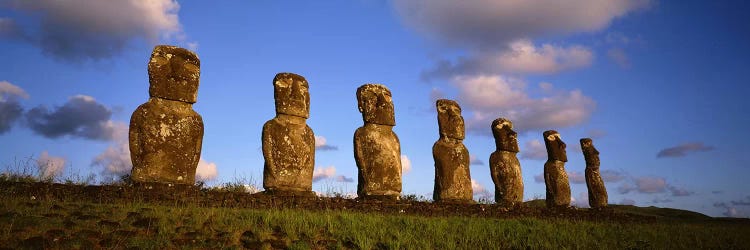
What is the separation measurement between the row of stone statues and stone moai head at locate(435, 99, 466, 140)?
3 centimetres

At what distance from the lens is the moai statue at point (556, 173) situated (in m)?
19.7

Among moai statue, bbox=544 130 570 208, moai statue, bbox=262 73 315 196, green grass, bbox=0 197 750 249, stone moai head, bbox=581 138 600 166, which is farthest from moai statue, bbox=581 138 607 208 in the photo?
moai statue, bbox=262 73 315 196

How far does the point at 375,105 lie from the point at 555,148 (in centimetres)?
871

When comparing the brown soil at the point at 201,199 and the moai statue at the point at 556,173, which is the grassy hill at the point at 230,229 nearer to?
the brown soil at the point at 201,199

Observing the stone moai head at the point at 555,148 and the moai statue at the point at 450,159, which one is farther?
the stone moai head at the point at 555,148

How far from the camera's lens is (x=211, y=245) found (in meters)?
6.20

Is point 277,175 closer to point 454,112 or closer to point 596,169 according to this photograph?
point 454,112

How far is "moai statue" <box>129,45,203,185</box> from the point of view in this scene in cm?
1113

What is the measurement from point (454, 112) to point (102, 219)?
38.2 feet

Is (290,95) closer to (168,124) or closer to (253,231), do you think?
(168,124)

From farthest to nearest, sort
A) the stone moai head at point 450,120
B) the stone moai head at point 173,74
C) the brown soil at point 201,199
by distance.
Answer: the stone moai head at point 450,120 < the stone moai head at point 173,74 < the brown soil at point 201,199

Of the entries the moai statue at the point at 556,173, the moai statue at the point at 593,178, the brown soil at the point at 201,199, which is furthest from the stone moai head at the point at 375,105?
the moai statue at the point at 593,178

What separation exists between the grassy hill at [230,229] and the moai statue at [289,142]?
1.67 m

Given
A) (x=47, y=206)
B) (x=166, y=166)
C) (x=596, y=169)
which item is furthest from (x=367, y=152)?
(x=596, y=169)
